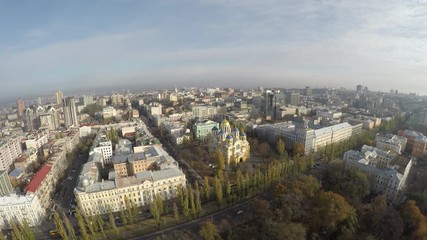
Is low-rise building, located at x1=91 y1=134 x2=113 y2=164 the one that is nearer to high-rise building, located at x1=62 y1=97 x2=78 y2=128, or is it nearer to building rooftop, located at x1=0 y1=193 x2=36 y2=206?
building rooftop, located at x1=0 y1=193 x2=36 y2=206

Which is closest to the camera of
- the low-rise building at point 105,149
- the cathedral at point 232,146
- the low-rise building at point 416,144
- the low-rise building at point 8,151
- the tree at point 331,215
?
the tree at point 331,215

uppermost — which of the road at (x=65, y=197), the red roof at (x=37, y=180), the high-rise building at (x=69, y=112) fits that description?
the high-rise building at (x=69, y=112)

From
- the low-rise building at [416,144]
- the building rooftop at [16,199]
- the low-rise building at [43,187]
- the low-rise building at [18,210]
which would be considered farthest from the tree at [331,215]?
the low-rise building at [416,144]

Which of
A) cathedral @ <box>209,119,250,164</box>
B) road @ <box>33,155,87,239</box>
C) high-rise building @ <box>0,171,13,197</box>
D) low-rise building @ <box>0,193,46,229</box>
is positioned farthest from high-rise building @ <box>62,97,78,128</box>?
cathedral @ <box>209,119,250,164</box>

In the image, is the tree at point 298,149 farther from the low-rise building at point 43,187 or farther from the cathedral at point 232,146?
the low-rise building at point 43,187

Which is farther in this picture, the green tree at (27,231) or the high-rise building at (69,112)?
the high-rise building at (69,112)

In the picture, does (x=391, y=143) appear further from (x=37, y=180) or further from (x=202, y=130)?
(x=37, y=180)

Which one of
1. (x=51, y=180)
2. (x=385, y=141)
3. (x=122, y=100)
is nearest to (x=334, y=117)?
(x=385, y=141)

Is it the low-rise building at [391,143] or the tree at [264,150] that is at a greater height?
the low-rise building at [391,143]

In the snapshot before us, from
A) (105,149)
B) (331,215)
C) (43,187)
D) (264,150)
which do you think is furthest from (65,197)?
(331,215)
